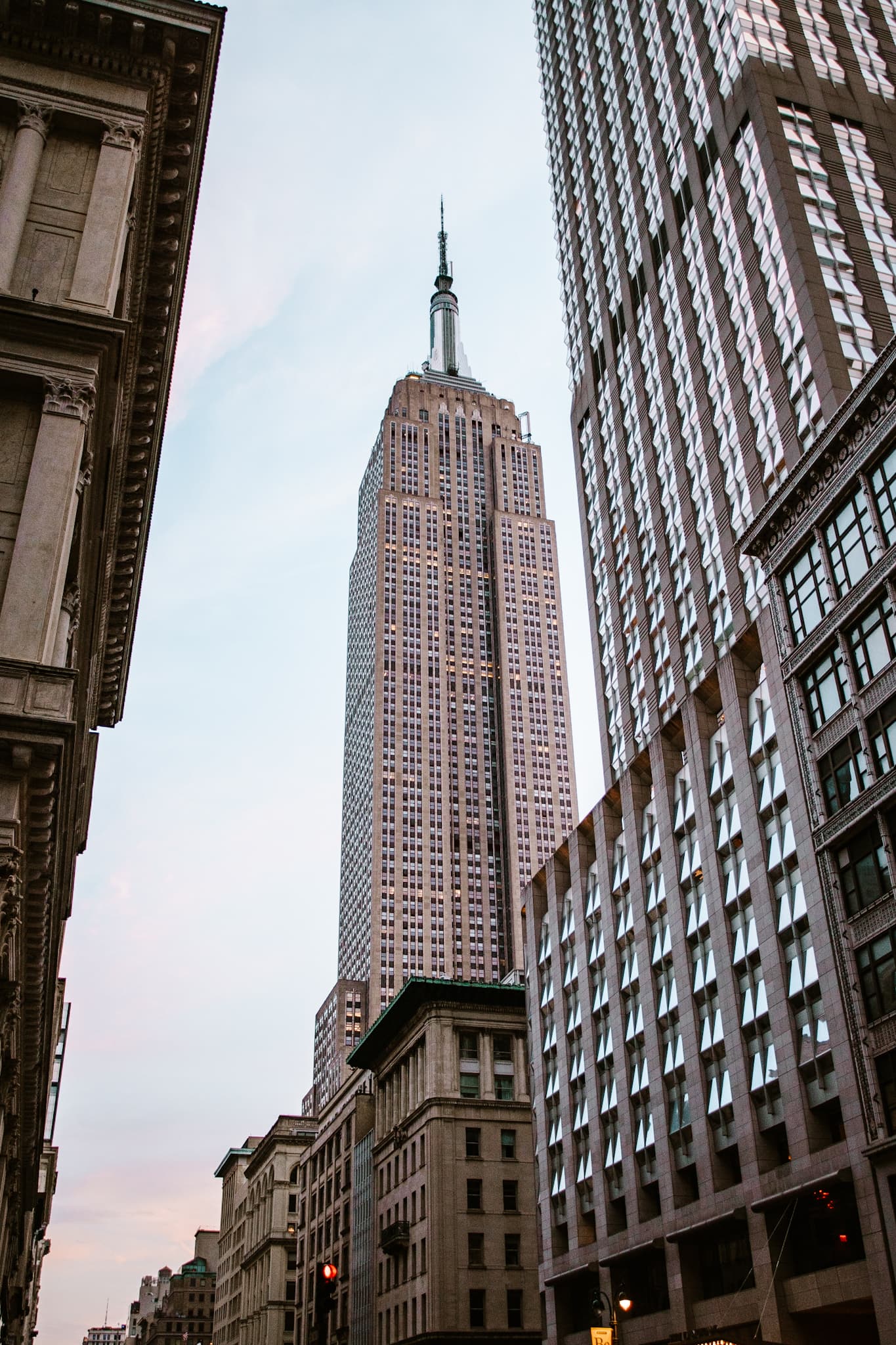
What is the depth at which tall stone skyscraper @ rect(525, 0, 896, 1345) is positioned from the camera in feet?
163

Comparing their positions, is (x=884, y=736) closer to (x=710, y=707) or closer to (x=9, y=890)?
(x=710, y=707)

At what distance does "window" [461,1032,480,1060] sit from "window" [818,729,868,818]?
53.4 metres

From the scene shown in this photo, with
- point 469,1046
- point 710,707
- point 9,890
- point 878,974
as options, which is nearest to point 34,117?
point 9,890

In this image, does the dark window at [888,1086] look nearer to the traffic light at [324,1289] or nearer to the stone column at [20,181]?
the traffic light at [324,1289]

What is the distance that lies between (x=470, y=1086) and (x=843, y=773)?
180 feet

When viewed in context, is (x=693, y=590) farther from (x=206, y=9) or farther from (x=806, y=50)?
(x=206, y=9)

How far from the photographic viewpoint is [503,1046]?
9688 centimetres

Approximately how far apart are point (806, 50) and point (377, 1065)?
92756 mm

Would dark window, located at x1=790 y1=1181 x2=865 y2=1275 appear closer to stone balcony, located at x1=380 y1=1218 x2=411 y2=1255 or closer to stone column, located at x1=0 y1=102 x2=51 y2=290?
stone column, located at x1=0 y1=102 x2=51 y2=290

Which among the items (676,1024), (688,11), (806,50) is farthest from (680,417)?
(676,1024)

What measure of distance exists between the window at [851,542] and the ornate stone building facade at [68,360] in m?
29.4

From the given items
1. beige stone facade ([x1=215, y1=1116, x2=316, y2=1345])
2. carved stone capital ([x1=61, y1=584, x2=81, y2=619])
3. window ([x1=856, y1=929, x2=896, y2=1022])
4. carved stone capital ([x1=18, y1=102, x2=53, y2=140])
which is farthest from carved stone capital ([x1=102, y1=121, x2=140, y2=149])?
beige stone facade ([x1=215, y1=1116, x2=316, y2=1345])

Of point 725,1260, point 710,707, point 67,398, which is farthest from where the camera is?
point 710,707

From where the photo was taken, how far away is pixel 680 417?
93438mm
